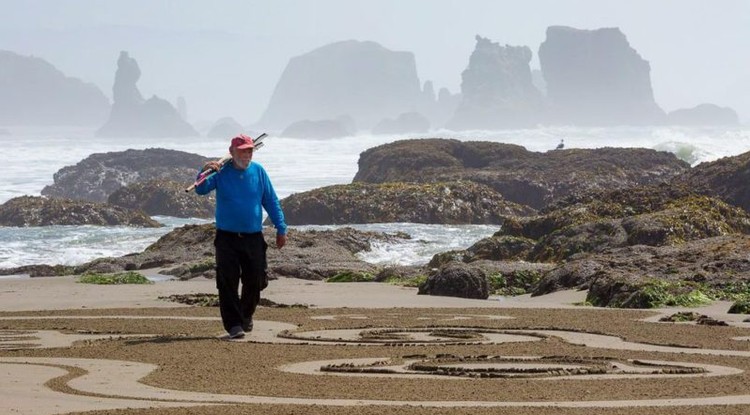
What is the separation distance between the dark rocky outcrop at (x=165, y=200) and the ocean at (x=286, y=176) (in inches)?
79.0

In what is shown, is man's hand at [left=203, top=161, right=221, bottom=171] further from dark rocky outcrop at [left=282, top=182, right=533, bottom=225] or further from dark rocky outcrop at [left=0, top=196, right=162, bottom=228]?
dark rocky outcrop at [left=0, top=196, right=162, bottom=228]

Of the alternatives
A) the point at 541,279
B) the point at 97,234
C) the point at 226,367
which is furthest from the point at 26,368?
the point at 97,234

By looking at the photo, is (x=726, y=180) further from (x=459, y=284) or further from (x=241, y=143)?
(x=241, y=143)

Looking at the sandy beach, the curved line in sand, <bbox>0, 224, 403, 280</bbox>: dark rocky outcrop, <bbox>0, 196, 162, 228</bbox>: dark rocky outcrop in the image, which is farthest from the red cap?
<bbox>0, 196, 162, 228</bbox>: dark rocky outcrop

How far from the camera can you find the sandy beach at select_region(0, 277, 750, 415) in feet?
23.8

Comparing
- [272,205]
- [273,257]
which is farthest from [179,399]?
[273,257]

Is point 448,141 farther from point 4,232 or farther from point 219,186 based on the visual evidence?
point 219,186

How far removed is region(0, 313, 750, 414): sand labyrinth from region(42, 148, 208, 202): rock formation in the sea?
50.4 m

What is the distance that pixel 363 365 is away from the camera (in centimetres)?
918

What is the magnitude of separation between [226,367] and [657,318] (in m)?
5.69

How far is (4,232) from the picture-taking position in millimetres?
35375

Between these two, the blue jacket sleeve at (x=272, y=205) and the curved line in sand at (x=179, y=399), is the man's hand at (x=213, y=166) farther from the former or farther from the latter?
the curved line in sand at (x=179, y=399)

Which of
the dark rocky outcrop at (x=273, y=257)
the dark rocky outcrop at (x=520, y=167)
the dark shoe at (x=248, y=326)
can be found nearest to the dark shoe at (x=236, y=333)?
the dark shoe at (x=248, y=326)

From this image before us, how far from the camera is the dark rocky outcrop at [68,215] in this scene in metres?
40.2
